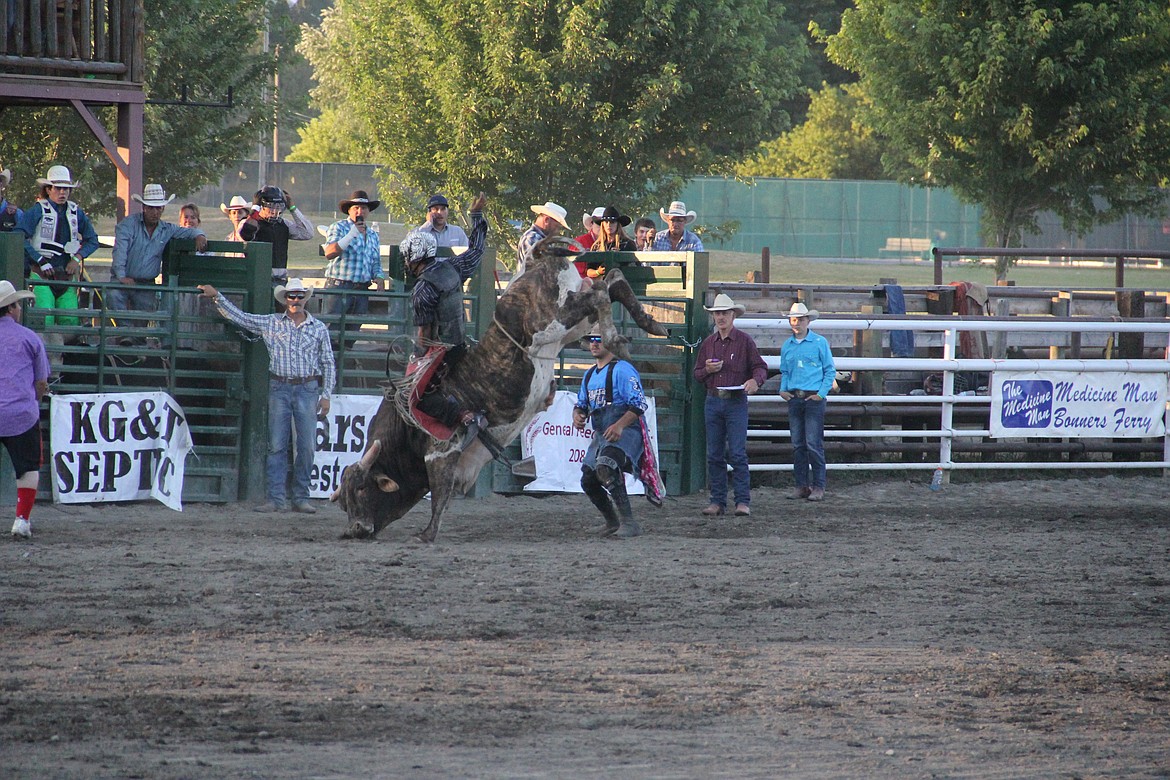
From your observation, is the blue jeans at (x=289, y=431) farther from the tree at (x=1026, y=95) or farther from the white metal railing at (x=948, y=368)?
the tree at (x=1026, y=95)

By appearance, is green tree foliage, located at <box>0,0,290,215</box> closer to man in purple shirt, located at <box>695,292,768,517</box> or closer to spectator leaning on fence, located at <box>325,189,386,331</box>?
spectator leaning on fence, located at <box>325,189,386,331</box>

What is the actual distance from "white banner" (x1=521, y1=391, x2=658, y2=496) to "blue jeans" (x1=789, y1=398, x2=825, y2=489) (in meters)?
1.32

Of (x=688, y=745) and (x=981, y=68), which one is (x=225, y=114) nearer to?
(x=981, y=68)

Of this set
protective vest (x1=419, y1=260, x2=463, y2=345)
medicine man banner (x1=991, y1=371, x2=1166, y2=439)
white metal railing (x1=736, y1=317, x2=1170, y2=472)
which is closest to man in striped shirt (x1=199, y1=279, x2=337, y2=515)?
protective vest (x1=419, y1=260, x2=463, y2=345)

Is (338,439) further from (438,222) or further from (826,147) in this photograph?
(826,147)

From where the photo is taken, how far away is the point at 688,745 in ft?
18.1

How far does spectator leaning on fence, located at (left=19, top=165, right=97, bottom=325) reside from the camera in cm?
1170

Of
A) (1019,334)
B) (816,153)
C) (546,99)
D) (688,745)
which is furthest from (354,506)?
(816,153)

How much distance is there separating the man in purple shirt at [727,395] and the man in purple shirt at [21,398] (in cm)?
548

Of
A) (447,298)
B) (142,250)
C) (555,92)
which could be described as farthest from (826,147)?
(447,298)

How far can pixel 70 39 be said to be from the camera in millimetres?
14266

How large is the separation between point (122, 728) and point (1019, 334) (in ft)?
49.0

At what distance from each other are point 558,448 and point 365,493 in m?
2.97

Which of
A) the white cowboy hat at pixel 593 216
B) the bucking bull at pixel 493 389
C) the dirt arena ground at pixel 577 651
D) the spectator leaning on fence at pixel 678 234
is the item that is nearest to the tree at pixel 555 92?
the spectator leaning on fence at pixel 678 234
